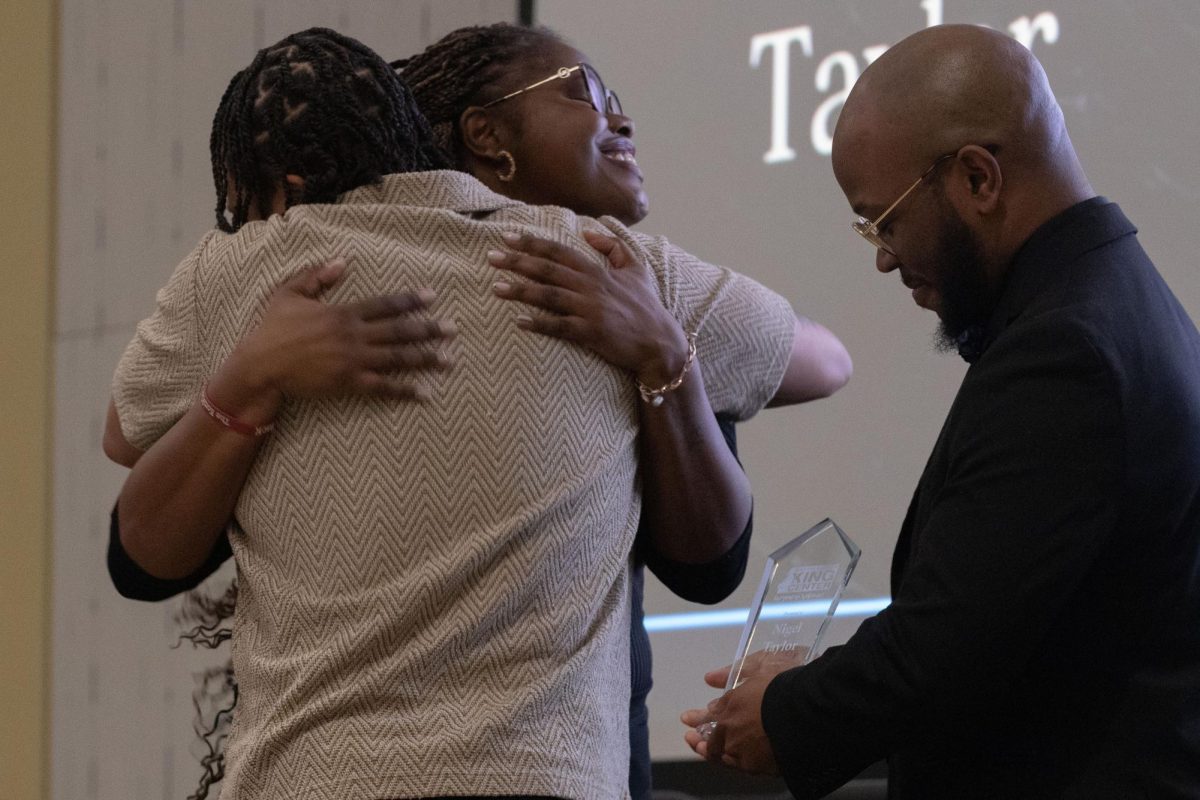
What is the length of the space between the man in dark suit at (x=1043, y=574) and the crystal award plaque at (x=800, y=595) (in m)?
0.09

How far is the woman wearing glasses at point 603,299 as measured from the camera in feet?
4.63

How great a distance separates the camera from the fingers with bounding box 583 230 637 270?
1496mm

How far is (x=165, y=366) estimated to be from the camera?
1500 mm

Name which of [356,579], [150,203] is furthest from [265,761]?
[150,203]

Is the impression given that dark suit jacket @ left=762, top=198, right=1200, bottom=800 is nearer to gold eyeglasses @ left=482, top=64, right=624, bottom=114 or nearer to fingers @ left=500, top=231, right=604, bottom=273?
fingers @ left=500, top=231, right=604, bottom=273

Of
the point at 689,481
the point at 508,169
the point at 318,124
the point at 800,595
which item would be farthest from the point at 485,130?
the point at 800,595

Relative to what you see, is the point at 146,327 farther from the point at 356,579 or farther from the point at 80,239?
the point at 80,239

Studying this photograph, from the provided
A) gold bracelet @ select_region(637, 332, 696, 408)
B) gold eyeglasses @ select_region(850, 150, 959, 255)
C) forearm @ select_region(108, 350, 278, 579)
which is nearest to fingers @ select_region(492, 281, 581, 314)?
gold bracelet @ select_region(637, 332, 696, 408)

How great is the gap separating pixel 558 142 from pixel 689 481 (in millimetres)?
504

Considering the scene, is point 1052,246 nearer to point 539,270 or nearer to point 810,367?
point 810,367

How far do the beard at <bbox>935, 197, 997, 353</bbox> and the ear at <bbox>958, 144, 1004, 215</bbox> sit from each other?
1.1 inches

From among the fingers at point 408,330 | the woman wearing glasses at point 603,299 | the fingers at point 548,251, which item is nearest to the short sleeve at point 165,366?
the woman wearing glasses at point 603,299

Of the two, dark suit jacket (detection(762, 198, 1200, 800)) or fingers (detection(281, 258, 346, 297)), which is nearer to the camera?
dark suit jacket (detection(762, 198, 1200, 800))

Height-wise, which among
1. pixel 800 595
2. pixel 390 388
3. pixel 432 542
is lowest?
pixel 800 595
